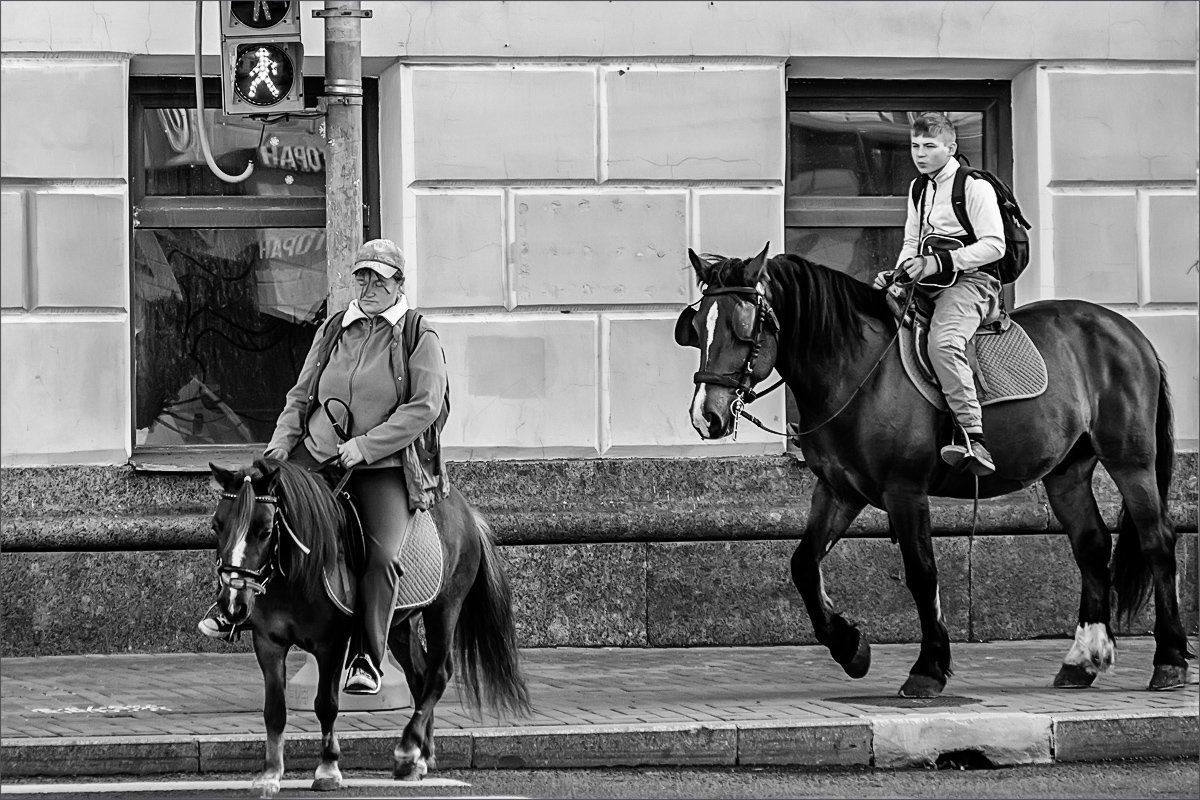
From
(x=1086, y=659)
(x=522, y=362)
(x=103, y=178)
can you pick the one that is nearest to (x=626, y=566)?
(x=522, y=362)

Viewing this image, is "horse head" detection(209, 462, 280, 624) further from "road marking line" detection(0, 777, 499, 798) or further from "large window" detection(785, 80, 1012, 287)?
"large window" detection(785, 80, 1012, 287)

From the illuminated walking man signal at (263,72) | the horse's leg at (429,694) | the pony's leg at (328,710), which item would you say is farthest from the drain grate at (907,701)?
the illuminated walking man signal at (263,72)

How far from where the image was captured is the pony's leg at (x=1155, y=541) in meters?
8.80

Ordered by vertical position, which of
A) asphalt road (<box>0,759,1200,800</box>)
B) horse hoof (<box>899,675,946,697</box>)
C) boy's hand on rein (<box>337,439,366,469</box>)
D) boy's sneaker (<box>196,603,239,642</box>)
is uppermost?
boy's hand on rein (<box>337,439,366,469</box>)

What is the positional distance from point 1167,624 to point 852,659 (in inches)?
61.9

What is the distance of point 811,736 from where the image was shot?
7.48 m

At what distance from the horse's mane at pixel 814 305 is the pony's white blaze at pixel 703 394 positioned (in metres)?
0.29

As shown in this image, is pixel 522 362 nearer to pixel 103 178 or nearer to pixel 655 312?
pixel 655 312

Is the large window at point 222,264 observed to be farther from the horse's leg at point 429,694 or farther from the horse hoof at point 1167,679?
the horse hoof at point 1167,679

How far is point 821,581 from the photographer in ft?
28.6

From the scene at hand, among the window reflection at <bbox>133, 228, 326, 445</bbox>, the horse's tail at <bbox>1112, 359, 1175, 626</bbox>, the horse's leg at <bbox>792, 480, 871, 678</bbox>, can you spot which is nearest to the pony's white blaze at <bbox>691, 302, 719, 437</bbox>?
the horse's leg at <bbox>792, 480, 871, 678</bbox>

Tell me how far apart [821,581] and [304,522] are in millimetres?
3144

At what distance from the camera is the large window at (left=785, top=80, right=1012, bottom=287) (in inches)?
445

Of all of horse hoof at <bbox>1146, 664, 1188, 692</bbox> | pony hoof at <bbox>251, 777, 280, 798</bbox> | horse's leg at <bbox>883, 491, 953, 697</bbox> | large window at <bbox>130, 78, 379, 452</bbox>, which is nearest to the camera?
pony hoof at <bbox>251, 777, 280, 798</bbox>
